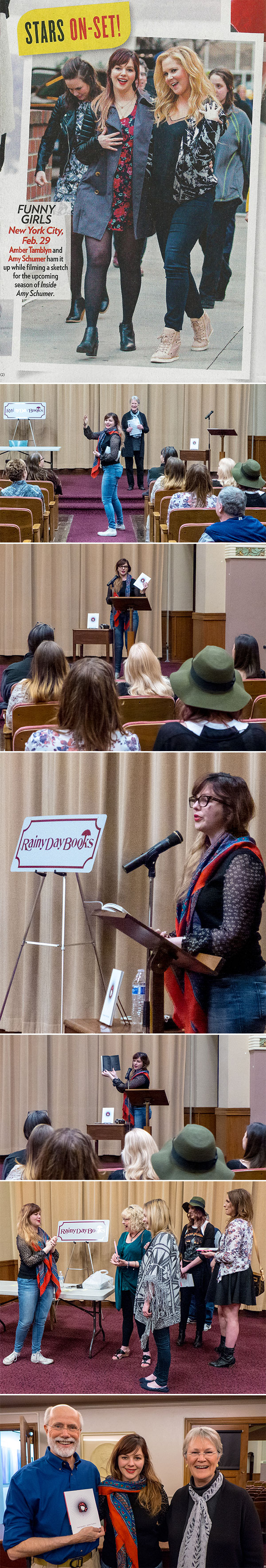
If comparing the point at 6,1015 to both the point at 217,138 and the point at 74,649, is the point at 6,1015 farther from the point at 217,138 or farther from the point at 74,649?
the point at 217,138

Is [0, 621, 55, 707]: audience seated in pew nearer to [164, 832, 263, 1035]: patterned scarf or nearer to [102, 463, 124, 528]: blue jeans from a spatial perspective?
[164, 832, 263, 1035]: patterned scarf

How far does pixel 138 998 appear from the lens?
509cm

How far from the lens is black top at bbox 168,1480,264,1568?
423 cm

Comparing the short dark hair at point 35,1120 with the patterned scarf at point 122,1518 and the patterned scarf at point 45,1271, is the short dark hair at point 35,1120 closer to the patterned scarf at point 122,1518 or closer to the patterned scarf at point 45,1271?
the patterned scarf at point 45,1271

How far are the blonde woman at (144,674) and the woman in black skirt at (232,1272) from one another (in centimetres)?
205

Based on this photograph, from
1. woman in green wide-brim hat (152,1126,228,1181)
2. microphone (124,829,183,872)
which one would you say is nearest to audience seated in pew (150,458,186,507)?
microphone (124,829,183,872)

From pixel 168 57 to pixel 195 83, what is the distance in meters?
0.31

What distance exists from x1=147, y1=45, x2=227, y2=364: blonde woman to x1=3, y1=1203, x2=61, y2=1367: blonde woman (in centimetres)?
1009

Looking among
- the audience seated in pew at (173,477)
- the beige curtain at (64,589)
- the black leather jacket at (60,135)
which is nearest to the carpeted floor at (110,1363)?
the beige curtain at (64,589)

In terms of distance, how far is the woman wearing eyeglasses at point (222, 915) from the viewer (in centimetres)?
457

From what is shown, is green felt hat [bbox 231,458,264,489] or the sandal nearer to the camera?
the sandal

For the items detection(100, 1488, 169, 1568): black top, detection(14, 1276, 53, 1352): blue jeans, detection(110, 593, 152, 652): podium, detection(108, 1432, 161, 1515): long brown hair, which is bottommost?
detection(100, 1488, 169, 1568): black top

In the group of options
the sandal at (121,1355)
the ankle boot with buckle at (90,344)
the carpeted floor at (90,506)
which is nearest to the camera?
the sandal at (121,1355)

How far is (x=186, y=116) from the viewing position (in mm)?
12672
